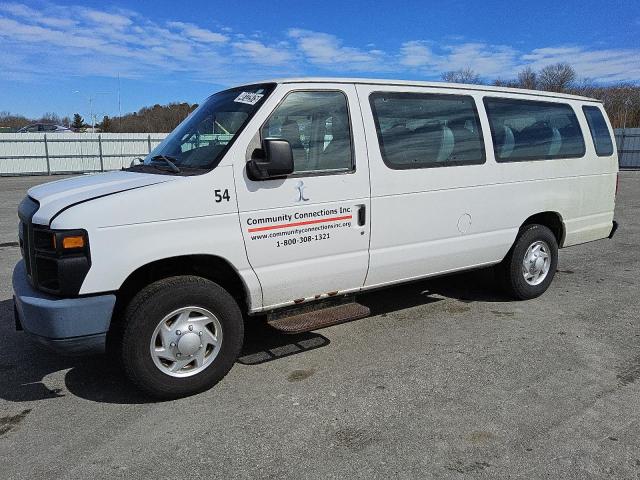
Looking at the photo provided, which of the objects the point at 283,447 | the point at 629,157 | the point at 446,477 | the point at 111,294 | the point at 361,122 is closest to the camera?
the point at 446,477

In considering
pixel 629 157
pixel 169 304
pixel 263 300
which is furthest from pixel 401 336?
pixel 629 157

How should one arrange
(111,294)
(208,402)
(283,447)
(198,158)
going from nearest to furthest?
1. (283,447)
2. (111,294)
3. (208,402)
4. (198,158)

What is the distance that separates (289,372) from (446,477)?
1.61 metres

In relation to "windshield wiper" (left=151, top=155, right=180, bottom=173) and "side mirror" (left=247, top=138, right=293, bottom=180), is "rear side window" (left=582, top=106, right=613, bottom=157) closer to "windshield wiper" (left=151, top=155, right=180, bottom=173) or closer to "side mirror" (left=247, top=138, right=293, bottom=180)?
"side mirror" (left=247, top=138, right=293, bottom=180)

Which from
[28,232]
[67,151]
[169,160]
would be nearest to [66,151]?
[67,151]

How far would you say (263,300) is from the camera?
400 centimetres

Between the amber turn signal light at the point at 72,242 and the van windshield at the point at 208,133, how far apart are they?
2.83 feet

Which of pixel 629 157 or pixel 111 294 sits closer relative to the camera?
pixel 111 294

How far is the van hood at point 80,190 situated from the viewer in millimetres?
3392

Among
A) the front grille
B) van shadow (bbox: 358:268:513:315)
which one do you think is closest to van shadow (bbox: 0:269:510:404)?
van shadow (bbox: 358:268:513:315)

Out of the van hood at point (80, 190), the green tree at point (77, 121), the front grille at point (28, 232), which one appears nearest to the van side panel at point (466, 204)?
the van hood at point (80, 190)

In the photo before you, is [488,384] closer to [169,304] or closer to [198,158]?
[169,304]

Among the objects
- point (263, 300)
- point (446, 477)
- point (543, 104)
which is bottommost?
point (446, 477)

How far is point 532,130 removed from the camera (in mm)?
5582
